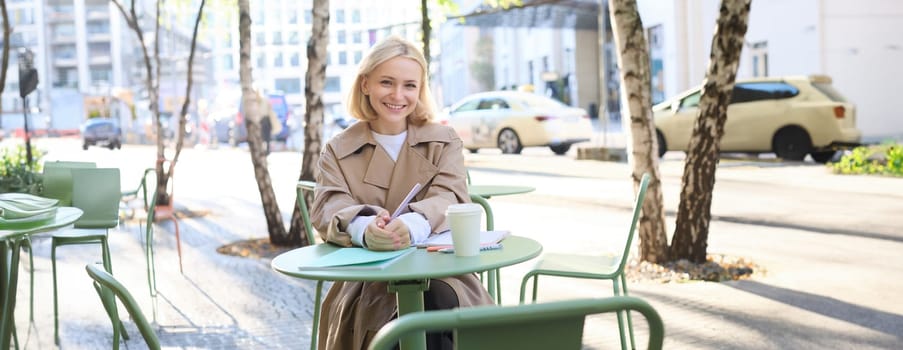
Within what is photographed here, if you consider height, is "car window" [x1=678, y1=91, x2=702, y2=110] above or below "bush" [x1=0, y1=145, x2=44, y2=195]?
above

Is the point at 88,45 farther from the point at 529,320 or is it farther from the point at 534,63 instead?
the point at 529,320

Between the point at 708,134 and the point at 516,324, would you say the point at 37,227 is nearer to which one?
the point at 516,324

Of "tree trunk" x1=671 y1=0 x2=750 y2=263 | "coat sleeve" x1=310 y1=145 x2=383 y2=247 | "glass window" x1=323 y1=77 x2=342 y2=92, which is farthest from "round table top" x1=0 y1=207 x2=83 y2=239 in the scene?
"glass window" x1=323 y1=77 x2=342 y2=92

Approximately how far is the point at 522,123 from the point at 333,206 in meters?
20.3

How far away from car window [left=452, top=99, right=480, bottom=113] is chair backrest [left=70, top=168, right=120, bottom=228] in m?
18.7

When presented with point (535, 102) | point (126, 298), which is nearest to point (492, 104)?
point (535, 102)

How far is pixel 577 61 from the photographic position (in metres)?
48.0

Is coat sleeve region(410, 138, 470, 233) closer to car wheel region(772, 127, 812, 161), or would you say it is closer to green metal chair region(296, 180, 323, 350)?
green metal chair region(296, 180, 323, 350)

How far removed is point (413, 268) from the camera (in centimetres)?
265

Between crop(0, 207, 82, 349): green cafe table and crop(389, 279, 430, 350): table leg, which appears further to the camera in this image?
crop(0, 207, 82, 349): green cafe table

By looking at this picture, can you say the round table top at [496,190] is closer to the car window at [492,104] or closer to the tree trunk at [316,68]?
the tree trunk at [316,68]

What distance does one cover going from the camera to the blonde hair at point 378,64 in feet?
11.4

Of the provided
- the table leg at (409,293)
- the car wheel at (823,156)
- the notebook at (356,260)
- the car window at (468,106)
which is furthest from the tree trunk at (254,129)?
the car window at (468,106)

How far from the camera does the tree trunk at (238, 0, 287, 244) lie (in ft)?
30.9
